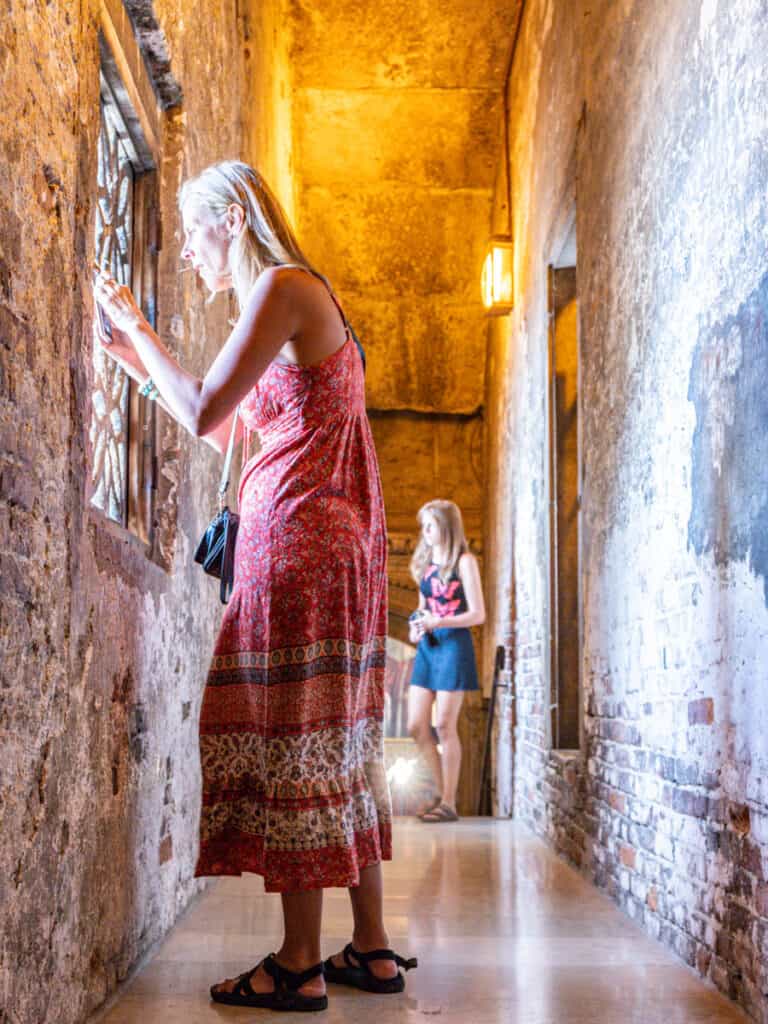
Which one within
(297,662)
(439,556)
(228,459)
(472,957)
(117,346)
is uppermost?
(117,346)

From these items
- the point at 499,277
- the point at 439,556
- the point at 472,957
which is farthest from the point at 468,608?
the point at 472,957

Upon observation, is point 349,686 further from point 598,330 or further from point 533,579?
point 533,579

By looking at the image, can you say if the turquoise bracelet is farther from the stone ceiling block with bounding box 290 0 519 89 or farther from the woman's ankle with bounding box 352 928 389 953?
the stone ceiling block with bounding box 290 0 519 89

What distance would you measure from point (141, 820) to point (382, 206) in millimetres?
7574

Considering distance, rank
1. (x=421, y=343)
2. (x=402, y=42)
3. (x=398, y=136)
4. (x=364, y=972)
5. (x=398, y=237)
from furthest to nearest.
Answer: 1. (x=421, y=343)
2. (x=398, y=237)
3. (x=398, y=136)
4. (x=402, y=42)
5. (x=364, y=972)

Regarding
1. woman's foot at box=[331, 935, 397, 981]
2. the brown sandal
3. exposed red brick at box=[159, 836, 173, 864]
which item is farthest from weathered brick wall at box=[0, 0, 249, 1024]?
the brown sandal

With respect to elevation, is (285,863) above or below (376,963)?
above

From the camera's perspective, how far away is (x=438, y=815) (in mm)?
6129

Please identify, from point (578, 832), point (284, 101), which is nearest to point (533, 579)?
point (578, 832)

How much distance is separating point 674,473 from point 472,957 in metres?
1.37

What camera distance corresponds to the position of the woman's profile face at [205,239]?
2430 mm

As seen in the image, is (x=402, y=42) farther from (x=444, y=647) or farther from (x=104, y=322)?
(x=104, y=322)

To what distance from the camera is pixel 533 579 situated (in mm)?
6652

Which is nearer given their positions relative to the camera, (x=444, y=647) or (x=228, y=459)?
(x=228, y=459)
